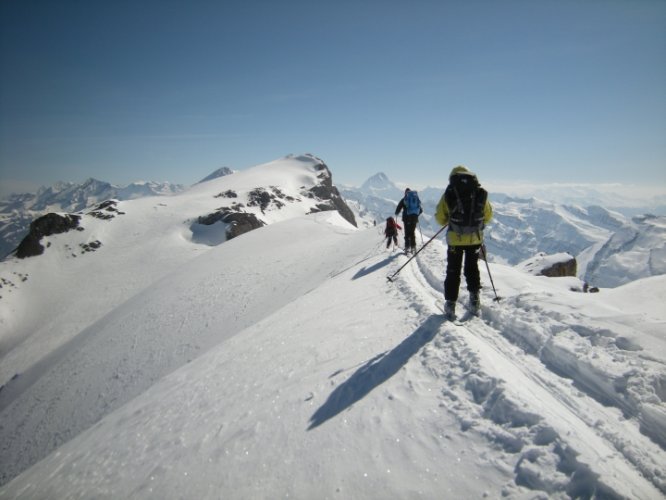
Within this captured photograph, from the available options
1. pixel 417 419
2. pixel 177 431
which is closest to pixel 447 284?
pixel 417 419

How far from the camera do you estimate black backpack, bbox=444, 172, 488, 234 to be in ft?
23.0

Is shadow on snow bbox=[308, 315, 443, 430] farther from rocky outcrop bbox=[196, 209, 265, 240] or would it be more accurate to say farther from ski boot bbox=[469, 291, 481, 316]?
rocky outcrop bbox=[196, 209, 265, 240]

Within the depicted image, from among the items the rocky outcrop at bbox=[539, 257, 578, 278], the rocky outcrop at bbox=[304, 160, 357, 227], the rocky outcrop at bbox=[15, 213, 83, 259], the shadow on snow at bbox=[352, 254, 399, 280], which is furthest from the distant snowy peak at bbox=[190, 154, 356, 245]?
the rocky outcrop at bbox=[539, 257, 578, 278]

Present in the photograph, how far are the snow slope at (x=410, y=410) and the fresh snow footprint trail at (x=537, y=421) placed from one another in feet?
0.07

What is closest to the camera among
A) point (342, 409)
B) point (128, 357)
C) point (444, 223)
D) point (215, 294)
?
point (342, 409)

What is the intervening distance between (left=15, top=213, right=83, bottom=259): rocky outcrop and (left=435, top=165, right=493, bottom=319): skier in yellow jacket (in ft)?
298

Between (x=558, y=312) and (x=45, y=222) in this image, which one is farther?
(x=45, y=222)

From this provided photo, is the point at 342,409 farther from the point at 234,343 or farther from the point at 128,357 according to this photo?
the point at 128,357

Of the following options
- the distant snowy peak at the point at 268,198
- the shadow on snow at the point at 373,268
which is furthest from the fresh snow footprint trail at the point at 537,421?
the distant snowy peak at the point at 268,198

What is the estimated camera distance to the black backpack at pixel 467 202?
7012 mm

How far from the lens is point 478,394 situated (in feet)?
14.9

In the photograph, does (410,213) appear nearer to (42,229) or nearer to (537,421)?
(537,421)

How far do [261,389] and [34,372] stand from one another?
33320mm

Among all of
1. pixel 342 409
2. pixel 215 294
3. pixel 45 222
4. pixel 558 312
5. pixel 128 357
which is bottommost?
pixel 128 357
